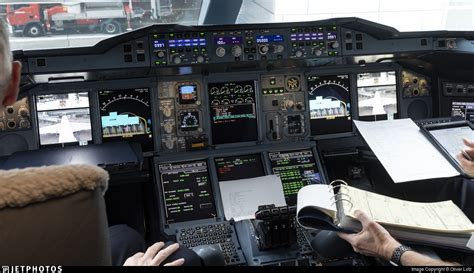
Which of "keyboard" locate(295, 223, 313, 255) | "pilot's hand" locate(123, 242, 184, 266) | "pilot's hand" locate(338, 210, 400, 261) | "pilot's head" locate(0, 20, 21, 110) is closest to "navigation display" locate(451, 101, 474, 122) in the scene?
"keyboard" locate(295, 223, 313, 255)

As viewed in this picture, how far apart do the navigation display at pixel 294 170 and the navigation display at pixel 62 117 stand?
3.64 feet

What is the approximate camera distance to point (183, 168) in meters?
2.90

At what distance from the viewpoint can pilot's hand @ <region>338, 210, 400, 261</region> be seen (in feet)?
5.09

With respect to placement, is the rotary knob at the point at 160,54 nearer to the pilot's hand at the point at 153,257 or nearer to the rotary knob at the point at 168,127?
the rotary knob at the point at 168,127

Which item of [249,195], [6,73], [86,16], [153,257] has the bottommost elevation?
[249,195]

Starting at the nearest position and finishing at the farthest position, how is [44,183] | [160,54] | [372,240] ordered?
[44,183] < [372,240] < [160,54]

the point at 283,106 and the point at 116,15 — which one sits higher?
the point at 116,15

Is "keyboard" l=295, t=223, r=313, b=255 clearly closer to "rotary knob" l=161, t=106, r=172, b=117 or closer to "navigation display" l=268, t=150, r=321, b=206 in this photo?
"navigation display" l=268, t=150, r=321, b=206

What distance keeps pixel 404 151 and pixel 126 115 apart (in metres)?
1.53

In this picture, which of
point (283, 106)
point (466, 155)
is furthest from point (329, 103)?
point (466, 155)

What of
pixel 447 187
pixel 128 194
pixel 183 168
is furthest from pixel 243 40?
pixel 447 187

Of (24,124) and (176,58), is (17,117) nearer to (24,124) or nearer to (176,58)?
(24,124)

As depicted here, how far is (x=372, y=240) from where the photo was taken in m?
1.59

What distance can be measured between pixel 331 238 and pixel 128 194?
1495 millimetres
